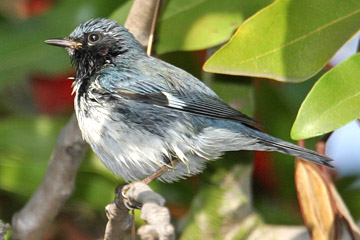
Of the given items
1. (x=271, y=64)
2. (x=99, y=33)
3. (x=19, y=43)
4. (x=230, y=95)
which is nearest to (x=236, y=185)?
(x=230, y=95)

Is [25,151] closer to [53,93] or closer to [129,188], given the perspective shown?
[53,93]

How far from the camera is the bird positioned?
3.46 m

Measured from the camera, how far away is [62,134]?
371 centimetres

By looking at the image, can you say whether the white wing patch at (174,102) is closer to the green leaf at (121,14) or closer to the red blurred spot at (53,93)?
the green leaf at (121,14)

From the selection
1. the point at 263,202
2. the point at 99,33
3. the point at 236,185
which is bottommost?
the point at 263,202

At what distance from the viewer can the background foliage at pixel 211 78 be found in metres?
3.23

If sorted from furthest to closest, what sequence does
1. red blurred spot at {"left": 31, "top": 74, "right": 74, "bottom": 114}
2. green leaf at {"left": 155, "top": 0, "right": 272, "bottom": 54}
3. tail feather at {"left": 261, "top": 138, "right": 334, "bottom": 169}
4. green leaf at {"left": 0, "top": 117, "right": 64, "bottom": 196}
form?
red blurred spot at {"left": 31, "top": 74, "right": 74, "bottom": 114}, green leaf at {"left": 0, "top": 117, "right": 64, "bottom": 196}, green leaf at {"left": 155, "top": 0, "right": 272, "bottom": 54}, tail feather at {"left": 261, "top": 138, "right": 334, "bottom": 169}

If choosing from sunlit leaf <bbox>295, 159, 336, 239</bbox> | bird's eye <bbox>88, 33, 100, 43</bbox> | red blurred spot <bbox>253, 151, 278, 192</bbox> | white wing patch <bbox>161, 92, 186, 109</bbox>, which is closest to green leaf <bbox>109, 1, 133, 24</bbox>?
bird's eye <bbox>88, 33, 100, 43</bbox>

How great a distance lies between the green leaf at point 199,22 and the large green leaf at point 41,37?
0.62 metres

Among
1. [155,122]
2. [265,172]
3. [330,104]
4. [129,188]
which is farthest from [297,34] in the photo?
[265,172]

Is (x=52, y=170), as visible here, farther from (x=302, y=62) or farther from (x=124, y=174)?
(x=302, y=62)

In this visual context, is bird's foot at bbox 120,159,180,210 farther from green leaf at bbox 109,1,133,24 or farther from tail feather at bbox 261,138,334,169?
green leaf at bbox 109,1,133,24

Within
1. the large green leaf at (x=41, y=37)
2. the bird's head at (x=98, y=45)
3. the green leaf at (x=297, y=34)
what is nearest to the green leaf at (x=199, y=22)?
the bird's head at (x=98, y=45)

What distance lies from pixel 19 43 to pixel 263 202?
6.23 ft
